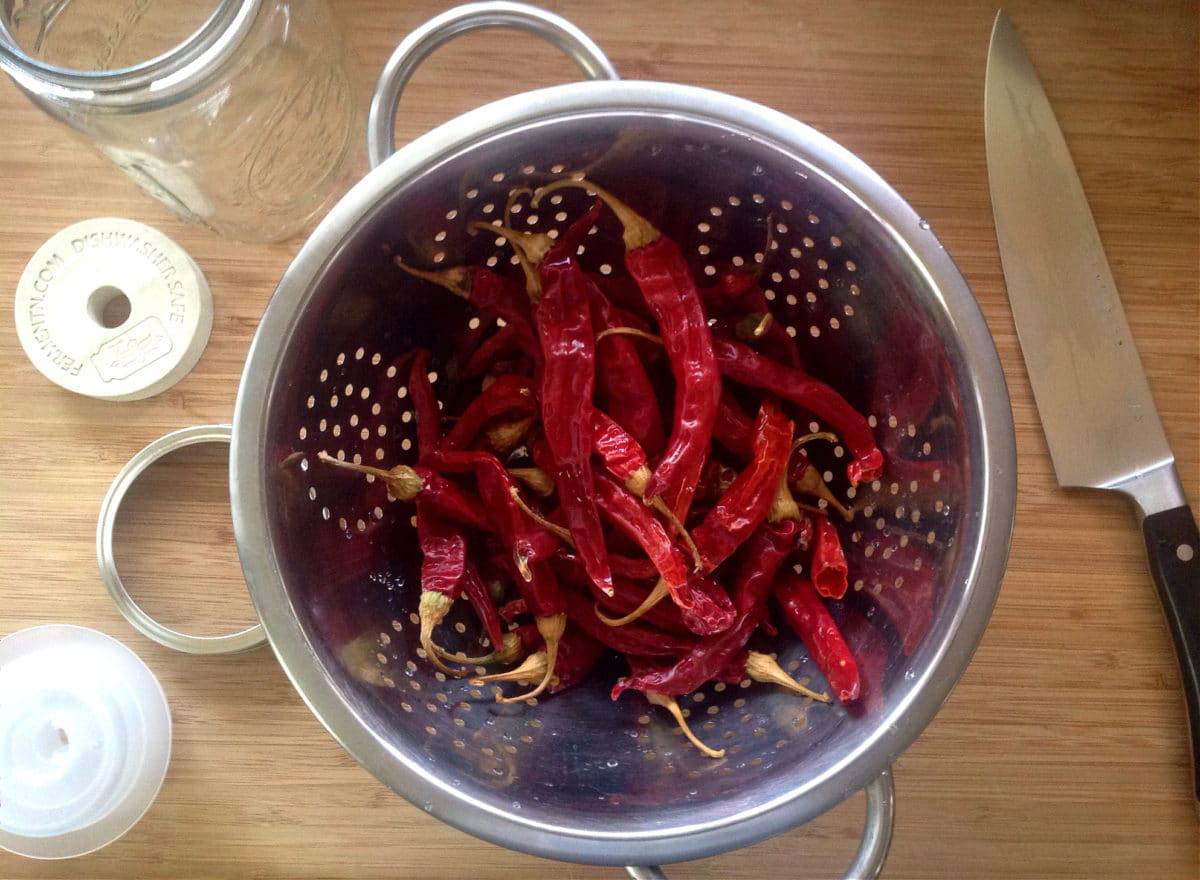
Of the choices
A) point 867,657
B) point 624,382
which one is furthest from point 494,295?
point 867,657

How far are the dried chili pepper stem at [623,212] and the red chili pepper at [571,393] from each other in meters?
0.06

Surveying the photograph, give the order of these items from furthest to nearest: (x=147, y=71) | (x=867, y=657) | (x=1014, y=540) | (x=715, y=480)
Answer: (x=1014, y=540) < (x=715, y=480) < (x=867, y=657) < (x=147, y=71)

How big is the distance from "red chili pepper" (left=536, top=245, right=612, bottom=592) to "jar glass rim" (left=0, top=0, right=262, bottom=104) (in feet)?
1.03

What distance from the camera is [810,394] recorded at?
0.87 m

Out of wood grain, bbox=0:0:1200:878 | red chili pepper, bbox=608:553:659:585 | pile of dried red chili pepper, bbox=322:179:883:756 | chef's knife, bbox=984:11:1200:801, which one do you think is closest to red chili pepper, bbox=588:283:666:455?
pile of dried red chili pepper, bbox=322:179:883:756

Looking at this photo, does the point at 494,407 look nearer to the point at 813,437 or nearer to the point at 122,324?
the point at 813,437

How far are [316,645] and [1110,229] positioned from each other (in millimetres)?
934

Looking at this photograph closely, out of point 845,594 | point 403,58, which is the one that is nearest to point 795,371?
point 845,594

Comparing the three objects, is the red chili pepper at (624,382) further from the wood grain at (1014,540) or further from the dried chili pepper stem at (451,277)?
the wood grain at (1014,540)

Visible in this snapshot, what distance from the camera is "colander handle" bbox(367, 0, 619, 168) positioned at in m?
0.77

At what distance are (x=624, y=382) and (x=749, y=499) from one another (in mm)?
159

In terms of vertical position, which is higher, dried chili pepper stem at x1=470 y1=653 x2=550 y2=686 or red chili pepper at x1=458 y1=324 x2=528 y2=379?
red chili pepper at x1=458 y1=324 x2=528 y2=379

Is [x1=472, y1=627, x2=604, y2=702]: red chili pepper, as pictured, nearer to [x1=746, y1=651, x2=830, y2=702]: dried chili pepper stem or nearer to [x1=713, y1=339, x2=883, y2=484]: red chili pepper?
[x1=746, y1=651, x2=830, y2=702]: dried chili pepper stem

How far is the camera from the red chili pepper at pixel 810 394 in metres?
0.86
